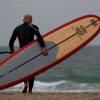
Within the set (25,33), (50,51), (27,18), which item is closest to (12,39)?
(25,33)

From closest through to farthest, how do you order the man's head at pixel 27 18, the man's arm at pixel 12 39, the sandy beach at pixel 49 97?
the sandy beach at pixel 49 97 < the man's head at pixel 27 18 < the man's arm at pixel 12 39

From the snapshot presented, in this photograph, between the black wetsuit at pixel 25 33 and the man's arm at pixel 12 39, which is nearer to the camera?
Result: the black wetsuit at pixel 25 33

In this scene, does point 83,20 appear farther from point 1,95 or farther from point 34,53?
point 1,95

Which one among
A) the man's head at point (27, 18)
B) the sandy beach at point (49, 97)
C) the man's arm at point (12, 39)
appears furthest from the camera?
the man's arm at point (12, 39)

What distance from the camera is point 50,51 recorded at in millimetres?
9453

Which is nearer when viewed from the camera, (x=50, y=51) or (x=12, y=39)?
(x=12, y=39)

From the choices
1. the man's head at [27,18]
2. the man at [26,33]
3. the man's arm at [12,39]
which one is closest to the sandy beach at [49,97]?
the man at [26,33]

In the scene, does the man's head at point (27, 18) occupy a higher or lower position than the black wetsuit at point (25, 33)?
higher

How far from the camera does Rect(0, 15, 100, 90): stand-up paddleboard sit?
916 cm

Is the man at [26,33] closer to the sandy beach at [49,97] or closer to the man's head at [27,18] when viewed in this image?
the man's head at [27,18]

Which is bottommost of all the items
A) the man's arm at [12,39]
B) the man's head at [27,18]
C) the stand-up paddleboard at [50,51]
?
the stand-up paddleboard at [50,51]

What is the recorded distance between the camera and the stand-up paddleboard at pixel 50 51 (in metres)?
9.16

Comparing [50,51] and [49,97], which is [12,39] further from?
[49,97]

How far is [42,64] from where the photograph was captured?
30.6ft
